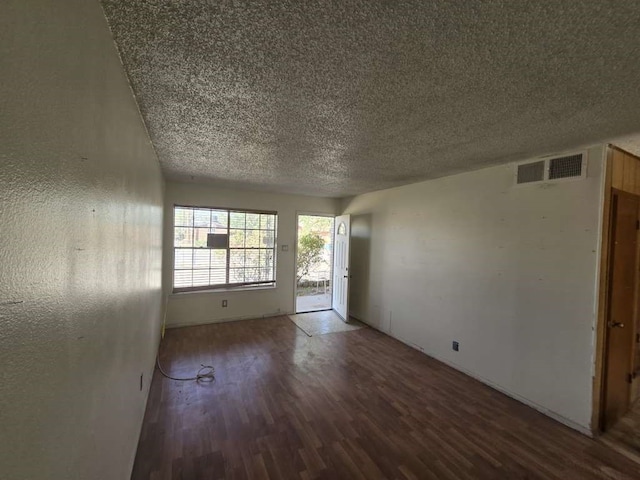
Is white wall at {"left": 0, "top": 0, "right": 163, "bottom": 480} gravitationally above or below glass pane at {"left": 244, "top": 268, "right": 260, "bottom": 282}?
above

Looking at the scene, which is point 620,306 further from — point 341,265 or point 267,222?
point 267,222

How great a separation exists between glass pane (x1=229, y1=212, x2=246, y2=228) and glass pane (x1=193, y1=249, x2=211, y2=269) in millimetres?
640

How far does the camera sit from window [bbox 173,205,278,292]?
4.51m

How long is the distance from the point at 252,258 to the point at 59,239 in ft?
14.7

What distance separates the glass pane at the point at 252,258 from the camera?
16.5 feet

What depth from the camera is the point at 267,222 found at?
17.0 ft

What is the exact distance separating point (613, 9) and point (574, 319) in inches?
90.8

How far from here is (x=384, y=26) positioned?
1.03 m

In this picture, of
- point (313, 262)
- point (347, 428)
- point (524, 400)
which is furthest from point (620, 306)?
point (313, 262)

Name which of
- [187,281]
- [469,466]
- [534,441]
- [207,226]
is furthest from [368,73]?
[187,281]

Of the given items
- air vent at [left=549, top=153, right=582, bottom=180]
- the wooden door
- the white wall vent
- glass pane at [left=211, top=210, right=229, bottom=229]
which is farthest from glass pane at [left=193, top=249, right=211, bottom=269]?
the wooden door

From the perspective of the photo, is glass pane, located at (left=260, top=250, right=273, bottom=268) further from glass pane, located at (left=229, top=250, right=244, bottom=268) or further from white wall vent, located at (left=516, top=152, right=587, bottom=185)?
white wall vent, located at (left=516, top=152, right=587, bottom=185)

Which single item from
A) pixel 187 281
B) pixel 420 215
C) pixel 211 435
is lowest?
pixel 211 435

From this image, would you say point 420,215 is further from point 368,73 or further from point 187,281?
point 187,281
